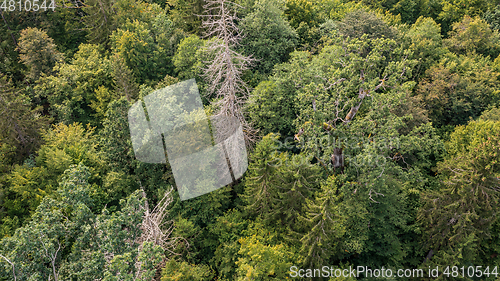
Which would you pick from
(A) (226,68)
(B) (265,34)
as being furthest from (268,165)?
(B) (265,34)

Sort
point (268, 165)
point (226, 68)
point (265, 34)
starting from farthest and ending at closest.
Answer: point (265, 34)
point (226, 68)
point (268, 165)

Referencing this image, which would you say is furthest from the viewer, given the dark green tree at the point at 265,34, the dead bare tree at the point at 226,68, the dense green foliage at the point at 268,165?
the dark green tree at the point at 265,34

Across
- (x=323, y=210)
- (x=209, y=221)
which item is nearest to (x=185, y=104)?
(x=209, y=221)

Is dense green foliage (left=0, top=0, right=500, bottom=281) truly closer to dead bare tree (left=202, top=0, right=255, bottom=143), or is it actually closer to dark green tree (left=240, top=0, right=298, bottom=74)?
dark green tree (left=240, top=0, right=298, bottom=74)

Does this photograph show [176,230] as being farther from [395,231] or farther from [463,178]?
[463,178]

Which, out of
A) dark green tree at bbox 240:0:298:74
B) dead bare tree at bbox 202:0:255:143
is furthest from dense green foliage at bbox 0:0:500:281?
dead bare tree at bbox 202:0:255:143

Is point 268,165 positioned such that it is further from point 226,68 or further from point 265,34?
point 265,34

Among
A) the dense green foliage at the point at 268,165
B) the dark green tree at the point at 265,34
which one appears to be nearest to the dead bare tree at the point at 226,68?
the dense green foliage at the point at 268,165

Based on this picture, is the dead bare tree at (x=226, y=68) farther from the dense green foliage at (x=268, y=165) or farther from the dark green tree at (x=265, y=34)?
the dark green tree at (x=265, y=34)

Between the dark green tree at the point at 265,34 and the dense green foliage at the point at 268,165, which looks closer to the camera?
the dense green foliage at the point at 268,165
